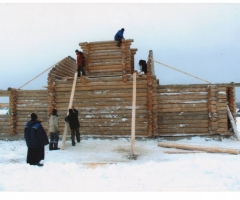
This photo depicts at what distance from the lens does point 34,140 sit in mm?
6980

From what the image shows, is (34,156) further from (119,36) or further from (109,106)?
(119,36)

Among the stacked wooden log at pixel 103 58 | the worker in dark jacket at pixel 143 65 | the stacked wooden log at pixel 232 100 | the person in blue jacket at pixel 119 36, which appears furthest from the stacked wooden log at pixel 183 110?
the person in blue jacket at pixel 119 36

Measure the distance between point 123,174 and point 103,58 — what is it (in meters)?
9.00

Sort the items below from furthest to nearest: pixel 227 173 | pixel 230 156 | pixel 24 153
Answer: pixel 24 153
pixel 230 156
pixel 227 173

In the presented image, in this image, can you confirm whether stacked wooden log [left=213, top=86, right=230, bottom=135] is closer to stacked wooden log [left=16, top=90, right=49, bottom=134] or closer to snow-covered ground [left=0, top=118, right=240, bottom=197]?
snow-covered ground [left=0, top=118, right=240, bottom=197]

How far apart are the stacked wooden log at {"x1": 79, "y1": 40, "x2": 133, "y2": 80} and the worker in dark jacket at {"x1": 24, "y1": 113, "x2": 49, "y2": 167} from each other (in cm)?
729

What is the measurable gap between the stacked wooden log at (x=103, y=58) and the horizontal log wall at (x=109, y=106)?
1757 millimetres

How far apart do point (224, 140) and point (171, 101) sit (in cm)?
327

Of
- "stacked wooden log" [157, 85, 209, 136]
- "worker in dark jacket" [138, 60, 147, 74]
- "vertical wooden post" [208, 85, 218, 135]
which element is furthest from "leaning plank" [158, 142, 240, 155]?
A: "worker in dark jacket" [138, 60, 147, 74]

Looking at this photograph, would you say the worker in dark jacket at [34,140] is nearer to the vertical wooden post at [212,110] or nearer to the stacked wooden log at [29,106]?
the stacked wooden log at [29,106]

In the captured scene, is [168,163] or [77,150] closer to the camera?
[168,163]

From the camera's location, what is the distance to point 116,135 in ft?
39.7

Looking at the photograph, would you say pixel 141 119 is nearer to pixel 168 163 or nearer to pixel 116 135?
pixel 116 135

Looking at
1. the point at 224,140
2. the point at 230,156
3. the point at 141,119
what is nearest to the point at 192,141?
the point at 224,140
